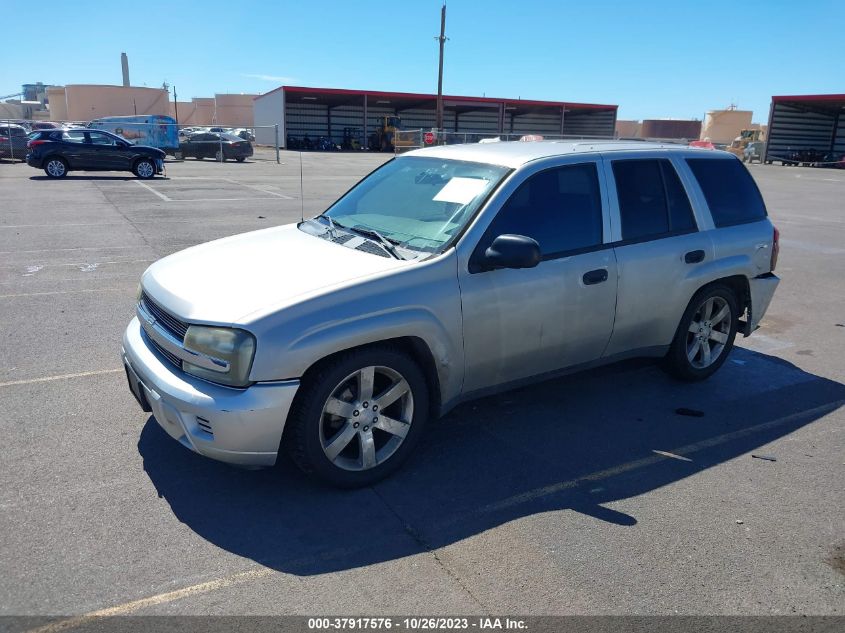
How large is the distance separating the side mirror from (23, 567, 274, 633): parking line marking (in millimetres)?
1965

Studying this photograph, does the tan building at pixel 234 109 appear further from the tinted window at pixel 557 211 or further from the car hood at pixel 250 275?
the tinted window at pixel 557 211

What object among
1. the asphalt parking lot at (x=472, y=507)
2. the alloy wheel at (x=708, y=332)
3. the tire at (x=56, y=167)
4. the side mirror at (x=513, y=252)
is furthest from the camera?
the tire at (x=56, y=167)

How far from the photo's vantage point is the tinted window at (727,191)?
5.20 m

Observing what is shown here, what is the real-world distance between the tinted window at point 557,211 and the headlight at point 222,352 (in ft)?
5.11

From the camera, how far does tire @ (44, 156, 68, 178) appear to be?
21.3 meters

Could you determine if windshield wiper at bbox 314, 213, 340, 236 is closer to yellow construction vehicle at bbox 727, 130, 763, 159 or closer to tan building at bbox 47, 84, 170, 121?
yellow construction vehicle at bbox 727, 130, 763, 159

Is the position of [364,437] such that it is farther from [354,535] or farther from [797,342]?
[797,342]

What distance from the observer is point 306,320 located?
3283 millimetres

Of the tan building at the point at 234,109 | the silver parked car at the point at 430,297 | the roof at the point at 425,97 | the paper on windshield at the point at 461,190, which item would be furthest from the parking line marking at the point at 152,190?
the tan building at the point at 234,109

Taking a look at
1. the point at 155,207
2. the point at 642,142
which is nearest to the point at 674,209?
the point at 642,142

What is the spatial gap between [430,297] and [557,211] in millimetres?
1178

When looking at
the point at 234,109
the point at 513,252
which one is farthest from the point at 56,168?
the point at 234,109

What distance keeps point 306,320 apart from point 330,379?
332 mm

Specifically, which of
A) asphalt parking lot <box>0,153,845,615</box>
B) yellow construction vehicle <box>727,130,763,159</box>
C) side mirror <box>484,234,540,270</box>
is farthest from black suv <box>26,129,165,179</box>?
yellow construction vehicle <box>727,130,763,159</box>
